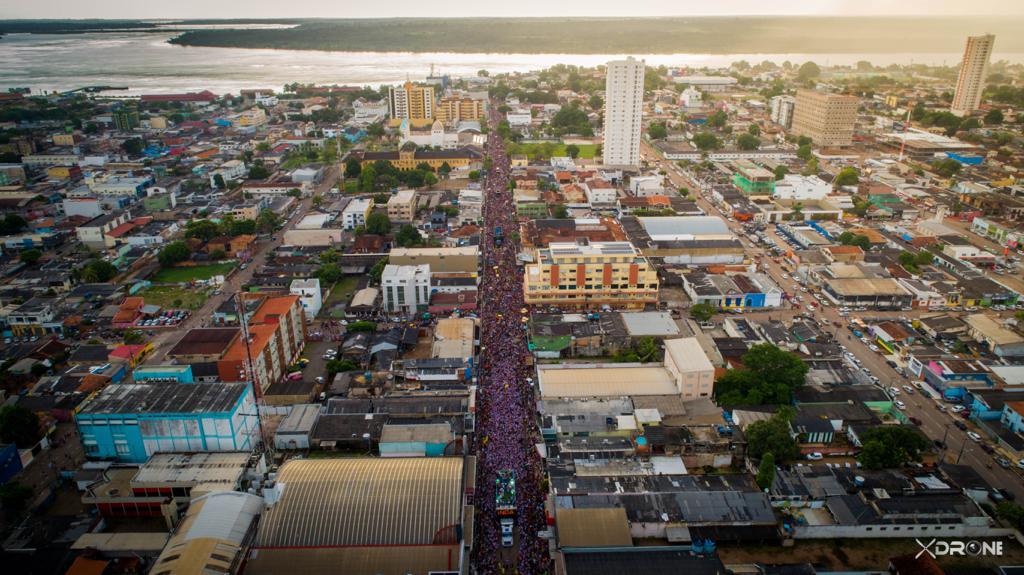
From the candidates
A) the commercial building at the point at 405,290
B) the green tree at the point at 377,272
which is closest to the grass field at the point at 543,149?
the green tree at the point at 377,272

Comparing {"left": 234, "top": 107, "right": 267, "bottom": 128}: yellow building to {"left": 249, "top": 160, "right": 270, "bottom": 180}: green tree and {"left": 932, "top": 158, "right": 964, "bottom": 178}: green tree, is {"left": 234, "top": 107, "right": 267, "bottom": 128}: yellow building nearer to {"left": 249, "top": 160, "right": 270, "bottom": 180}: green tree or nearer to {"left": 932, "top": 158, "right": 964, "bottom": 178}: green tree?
{"left": 249, "top": 160, "right": 270, "bottom": 180}: green tree

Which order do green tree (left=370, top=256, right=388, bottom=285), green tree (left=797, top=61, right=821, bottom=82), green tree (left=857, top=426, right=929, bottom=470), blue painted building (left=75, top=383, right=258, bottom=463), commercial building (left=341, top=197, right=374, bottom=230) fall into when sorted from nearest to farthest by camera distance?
green tree (left=857, top=426, right=929, bottom=470) → blue painted building (left=75, top=383, right=258, bottom=463) → green tree (left=370, top=256, right=388, bottom=285) → commercial building (left=341, top=197, right=374, bottom=230) → green tree (left=797, top=61, right=821, bottom=82)

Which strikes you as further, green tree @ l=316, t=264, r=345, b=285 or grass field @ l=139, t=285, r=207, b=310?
green tree @ l=316, t=264, r=345, b=285

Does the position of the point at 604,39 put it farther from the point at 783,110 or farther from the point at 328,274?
the point at 328,274

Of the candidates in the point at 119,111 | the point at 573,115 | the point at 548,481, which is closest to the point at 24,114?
the point at 119,111

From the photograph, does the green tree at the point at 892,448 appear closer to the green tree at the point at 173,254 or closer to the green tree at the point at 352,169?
the green tree at the point at 173,254

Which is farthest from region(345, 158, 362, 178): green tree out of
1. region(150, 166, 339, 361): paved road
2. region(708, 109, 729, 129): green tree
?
region(708, 109, 729, 129): green tree

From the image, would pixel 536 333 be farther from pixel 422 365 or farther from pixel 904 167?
pixel 904 167
